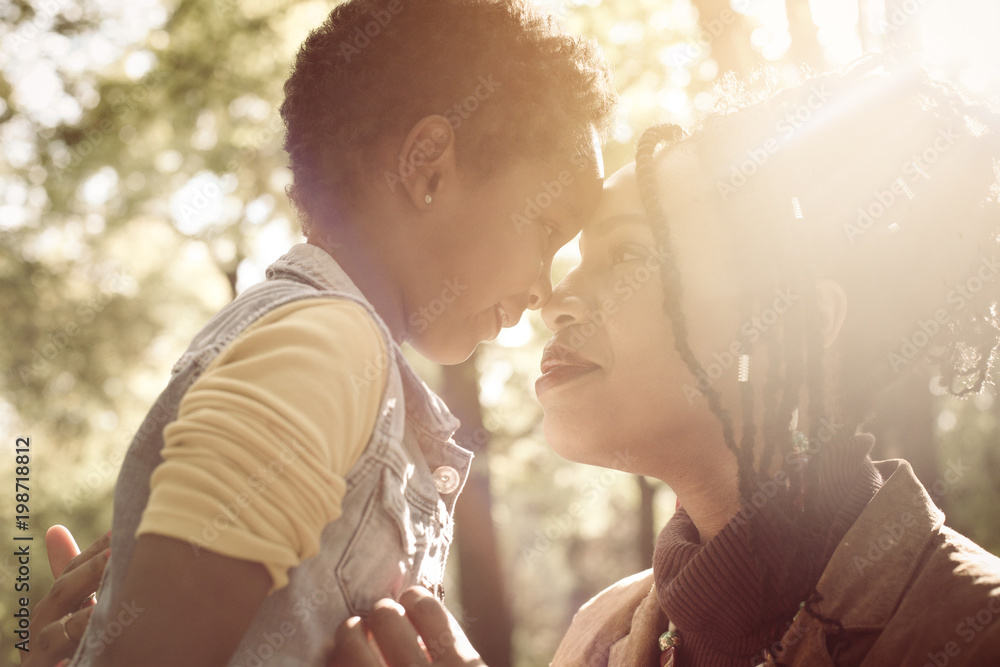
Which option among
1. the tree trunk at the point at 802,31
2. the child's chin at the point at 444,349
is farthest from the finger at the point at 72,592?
the tree trunk at the point at 802,31

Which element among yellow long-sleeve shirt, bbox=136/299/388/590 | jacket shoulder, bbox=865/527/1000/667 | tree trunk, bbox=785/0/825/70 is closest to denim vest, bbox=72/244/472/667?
yellow long-sleeve shirt, bbox=136/299/388/590

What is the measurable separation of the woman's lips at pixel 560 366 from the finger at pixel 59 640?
1.50 metres

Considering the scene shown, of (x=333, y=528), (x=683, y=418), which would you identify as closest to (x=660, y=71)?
(x=683, y=418)

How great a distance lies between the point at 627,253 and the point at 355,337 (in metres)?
1.31

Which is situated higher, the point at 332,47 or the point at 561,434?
the point at 332,47

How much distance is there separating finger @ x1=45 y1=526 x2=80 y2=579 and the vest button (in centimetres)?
121

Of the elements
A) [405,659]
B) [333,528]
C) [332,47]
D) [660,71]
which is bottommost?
[660,71]

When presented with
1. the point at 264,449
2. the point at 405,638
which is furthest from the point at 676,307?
the point at 264,449

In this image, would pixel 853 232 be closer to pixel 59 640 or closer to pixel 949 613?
pixel 949 613

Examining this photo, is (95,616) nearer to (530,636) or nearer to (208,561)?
(208,561)

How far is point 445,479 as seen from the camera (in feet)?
6.42

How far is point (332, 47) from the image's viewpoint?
241 cm

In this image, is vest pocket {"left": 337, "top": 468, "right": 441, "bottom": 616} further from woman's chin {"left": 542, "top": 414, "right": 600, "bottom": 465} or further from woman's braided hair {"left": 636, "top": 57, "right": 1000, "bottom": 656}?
woman's braided hair {"left": 636, "top": 57, "right": 1000, "bottom": 656}

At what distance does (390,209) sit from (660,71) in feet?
22.9
